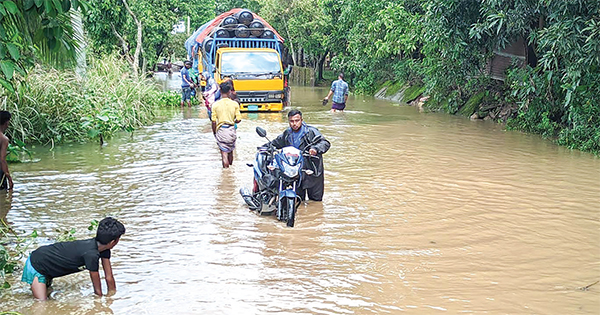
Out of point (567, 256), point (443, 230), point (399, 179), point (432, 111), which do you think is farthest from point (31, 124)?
point (432, 111)

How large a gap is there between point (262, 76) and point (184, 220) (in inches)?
484

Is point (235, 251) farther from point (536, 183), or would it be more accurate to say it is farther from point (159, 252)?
point (536, 183)

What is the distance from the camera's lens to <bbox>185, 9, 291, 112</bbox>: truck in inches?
768

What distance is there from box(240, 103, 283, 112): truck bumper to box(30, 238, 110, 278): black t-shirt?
1472 centimetres

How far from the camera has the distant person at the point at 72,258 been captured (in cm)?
496

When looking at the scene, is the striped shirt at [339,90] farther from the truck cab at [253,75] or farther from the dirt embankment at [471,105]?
the dirt embankment at [471,105]

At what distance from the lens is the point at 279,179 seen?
25.0 ft

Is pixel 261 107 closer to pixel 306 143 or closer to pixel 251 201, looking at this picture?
pixel 251 201

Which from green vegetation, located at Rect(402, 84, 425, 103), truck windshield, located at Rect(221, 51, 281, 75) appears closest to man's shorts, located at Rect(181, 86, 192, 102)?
truck windshield, located at Rect(221, 51, 281, 75)

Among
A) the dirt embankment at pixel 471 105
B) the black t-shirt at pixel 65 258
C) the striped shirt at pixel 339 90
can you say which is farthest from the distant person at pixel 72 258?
the dirt embankment at pixel 471 105

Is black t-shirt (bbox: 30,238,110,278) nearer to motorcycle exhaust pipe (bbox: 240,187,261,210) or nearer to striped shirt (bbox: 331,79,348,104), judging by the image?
motorcycle exhaust pipe (bbox: 240,187,261,210)

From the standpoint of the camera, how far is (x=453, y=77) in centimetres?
1858

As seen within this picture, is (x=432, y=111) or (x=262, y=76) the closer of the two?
(x=262, y=76)

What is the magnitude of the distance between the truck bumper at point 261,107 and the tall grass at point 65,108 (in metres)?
4.73
